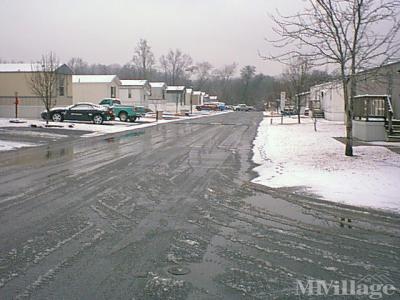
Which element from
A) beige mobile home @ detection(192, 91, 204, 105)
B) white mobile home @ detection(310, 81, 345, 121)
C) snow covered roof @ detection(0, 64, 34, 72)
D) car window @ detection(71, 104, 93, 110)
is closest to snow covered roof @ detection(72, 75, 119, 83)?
snow covered roof @ detection(0, 64, 34, 72)

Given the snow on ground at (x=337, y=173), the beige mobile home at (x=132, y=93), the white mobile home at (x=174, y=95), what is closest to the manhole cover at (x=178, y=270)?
the snow on ground at (x=337, y=173)

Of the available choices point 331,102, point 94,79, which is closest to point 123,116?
point 94,79

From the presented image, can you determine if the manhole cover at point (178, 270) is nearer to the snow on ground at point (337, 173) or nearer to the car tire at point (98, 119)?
the snow on ground at point (337, 173)

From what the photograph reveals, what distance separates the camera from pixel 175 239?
620 centimetres

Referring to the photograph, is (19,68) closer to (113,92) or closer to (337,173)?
(113,92)

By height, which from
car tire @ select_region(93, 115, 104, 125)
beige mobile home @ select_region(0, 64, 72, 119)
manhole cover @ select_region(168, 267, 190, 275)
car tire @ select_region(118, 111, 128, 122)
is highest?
beige mobile home @ select_region(0, 64, 72, 119)

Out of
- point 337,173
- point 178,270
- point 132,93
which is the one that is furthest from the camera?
point 132,93

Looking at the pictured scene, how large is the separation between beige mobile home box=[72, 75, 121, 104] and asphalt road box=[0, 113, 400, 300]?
44983mm

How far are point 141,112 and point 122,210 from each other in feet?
129

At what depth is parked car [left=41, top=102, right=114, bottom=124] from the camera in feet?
112

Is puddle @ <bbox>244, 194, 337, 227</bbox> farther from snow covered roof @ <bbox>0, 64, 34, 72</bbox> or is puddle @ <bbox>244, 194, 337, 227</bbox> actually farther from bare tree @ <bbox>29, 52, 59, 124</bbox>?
snow covered roof @ <bbox>0, 64, 34, 72</bbox>

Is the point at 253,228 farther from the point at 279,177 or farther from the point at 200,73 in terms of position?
the point at 200,73

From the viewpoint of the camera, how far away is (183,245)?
5934mm

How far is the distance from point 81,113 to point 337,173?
25835 mm
